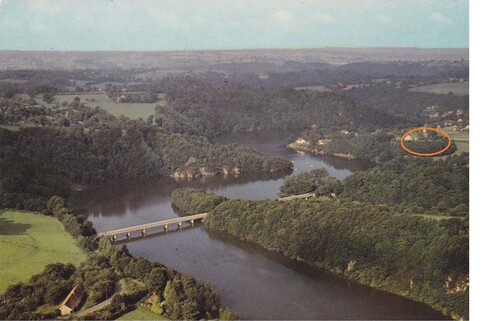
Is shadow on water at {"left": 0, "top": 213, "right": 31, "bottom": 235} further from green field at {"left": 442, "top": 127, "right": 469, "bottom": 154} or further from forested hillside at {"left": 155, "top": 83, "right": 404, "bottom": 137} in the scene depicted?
forested hillside at {"left": 155, "top": 83, "right": 404, "bottom": 137}

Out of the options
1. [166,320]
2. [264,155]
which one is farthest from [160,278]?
[264,155]

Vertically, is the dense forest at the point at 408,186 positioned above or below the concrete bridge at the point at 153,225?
above

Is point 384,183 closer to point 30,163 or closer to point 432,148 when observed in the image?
point 432,148

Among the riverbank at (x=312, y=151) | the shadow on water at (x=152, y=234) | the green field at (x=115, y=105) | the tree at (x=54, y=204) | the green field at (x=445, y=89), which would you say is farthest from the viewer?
the green field at (x=115, y=105)

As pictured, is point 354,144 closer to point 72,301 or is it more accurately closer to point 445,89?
point 445,89

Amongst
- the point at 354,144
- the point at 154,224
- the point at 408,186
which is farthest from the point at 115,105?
the point at 408,186

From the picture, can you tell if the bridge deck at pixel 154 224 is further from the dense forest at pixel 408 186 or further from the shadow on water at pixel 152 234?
the dense forest at pixel 408 186

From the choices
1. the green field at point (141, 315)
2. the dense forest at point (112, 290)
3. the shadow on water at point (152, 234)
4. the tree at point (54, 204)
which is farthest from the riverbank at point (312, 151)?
the green field at point (141, 315)
